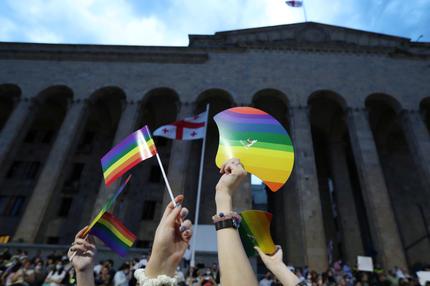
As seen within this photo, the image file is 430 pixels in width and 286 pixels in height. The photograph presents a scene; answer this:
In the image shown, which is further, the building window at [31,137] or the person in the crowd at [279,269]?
the building window at [31,137]

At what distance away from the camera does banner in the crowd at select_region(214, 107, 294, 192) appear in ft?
7.04

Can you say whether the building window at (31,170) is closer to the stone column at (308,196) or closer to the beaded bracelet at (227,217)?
the stone column at (308,196)

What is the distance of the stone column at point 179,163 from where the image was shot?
17.5 metres

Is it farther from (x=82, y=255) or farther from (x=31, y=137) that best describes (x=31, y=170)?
(x=82, y=255)

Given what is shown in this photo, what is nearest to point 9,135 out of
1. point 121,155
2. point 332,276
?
point 121,155

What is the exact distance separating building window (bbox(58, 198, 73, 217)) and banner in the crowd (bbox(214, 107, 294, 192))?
25.5m

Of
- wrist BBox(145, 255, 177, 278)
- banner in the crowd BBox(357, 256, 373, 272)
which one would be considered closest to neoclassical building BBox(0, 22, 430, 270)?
banner in the crowd BBox(357, 256, 373, 272)

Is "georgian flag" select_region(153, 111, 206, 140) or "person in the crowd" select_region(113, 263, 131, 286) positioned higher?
"georgian flag" select_region(153, 111, 206, 140)

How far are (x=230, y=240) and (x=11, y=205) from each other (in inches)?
1119

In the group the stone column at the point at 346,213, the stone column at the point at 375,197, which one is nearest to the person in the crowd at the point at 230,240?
the stone column at the point at 375,197

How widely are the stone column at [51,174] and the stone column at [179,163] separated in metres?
7.28

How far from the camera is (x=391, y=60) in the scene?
75.3 feet

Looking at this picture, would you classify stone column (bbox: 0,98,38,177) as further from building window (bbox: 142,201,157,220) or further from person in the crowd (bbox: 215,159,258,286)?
person in the crowd (bbox: 215,159,258,286)

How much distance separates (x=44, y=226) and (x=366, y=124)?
2272 centimetres
